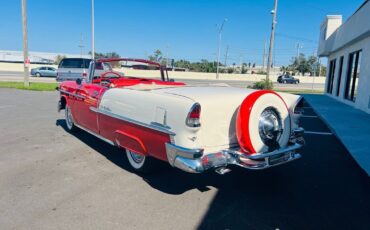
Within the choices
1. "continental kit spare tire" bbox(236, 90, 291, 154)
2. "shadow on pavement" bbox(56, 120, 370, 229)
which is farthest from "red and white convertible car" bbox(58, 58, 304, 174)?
"shadow on pavement" bbox(56, 120, 370, 229)

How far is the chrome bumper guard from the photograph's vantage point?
10.9ft

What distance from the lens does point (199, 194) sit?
3836mm

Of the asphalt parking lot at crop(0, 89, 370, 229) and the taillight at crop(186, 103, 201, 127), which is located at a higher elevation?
the taillight at crop(186, 103, 201, 127)

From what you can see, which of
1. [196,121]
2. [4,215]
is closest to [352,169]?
[196,121]

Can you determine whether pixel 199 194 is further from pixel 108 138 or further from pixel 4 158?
pixel 4 158

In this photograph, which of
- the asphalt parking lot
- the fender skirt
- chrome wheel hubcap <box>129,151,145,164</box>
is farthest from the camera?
chrome wheel hubcap <box>129,151,145,164</box>

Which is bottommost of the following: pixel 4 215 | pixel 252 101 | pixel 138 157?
pixel 4 215

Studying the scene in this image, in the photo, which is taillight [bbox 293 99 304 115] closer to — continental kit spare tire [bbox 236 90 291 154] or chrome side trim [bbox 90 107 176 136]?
continental kit spare tire [bbox 236 90 291 154]

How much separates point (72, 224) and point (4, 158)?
2.69m

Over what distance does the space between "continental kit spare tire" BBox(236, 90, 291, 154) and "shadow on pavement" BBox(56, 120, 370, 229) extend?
0.63m

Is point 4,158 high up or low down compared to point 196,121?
down

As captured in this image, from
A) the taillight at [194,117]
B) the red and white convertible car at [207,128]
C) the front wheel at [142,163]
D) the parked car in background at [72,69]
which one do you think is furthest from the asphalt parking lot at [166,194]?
the parked car in background at [72,69]

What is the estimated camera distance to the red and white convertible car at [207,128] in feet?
11.1

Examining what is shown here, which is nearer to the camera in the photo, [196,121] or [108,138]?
[196,121]
